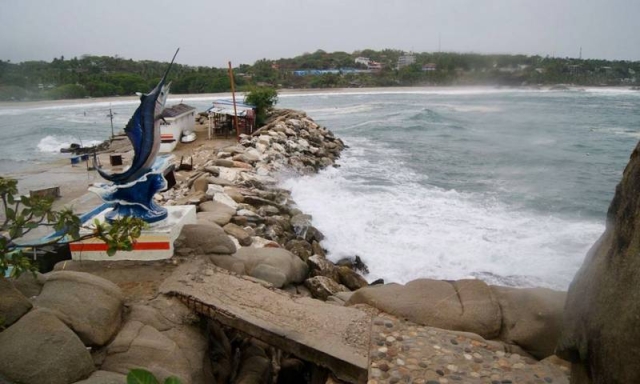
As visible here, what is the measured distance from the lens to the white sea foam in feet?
30.2

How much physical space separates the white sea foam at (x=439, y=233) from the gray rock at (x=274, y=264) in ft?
7.98

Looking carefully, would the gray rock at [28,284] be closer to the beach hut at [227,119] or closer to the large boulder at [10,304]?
the large boulder at [10,304]

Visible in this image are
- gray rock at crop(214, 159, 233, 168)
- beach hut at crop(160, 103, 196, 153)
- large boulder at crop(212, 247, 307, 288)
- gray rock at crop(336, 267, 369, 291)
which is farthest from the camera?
beach hut at crop(160, 103, 196, 153)

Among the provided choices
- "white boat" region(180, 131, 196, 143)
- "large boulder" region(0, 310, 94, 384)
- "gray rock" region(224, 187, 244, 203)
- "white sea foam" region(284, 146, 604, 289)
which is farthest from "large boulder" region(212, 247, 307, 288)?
"white boat" region(180, 131, 196, 143)

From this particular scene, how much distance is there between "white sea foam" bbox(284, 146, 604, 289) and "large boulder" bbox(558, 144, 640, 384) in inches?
190

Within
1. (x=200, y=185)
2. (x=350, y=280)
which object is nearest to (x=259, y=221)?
(x=200, y=185)

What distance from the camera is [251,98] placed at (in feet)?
78.6

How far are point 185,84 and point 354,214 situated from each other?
195 feet

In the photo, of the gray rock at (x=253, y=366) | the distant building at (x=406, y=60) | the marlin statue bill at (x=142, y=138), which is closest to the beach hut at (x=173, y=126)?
the marlin statue bill at (x=142, y=138)

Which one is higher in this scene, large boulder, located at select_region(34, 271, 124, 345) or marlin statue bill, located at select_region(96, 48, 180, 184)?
marlin statue bill, located at select_region(96, 48, 180, 184)

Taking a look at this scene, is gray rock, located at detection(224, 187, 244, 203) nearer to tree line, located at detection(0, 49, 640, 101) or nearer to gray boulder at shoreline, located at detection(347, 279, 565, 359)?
gray boulder at shoreline, located at detection(347, 279, 565, 359)

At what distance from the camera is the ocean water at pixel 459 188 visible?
9.63 meters

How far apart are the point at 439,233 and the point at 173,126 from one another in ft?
37.3

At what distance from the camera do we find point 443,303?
17.9 feet
